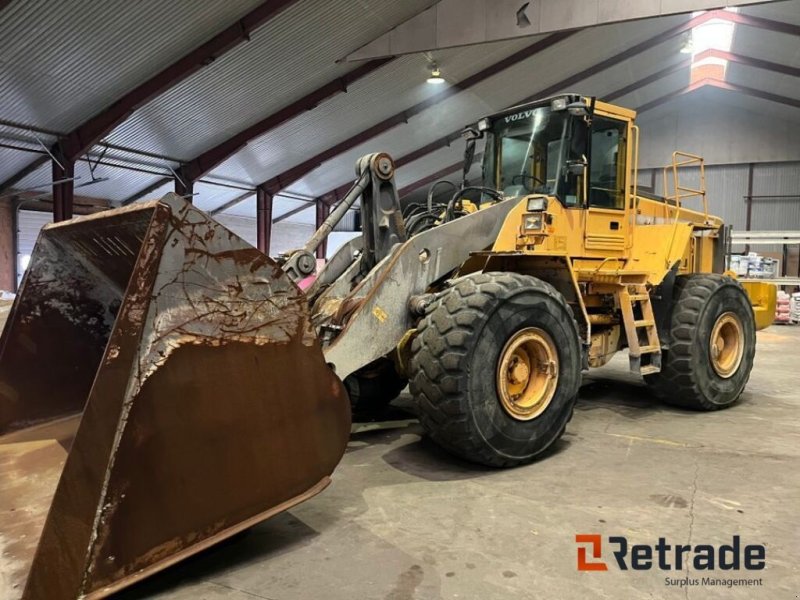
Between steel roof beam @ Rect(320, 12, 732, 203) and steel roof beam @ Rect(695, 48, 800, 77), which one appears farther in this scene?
steel roof beam @ Rect(695, 48, 800, 77)

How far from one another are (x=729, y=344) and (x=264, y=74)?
32.1ft

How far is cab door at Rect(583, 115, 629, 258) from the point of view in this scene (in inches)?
214

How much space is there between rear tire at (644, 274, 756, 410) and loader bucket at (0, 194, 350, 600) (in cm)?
399

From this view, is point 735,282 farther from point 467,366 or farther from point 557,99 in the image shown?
point 467,366

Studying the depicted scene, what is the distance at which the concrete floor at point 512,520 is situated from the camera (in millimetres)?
2637

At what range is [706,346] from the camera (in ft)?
19.2

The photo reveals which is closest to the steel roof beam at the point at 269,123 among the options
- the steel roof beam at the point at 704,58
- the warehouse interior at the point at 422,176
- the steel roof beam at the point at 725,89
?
the warehouse interior at the point at 422,176

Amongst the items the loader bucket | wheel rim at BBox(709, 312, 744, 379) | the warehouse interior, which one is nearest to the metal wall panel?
the warehouse interior

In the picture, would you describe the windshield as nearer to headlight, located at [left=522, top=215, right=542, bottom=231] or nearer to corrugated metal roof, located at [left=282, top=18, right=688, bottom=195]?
headlight, located at [left=522, top=215, right=542, bottom=231]

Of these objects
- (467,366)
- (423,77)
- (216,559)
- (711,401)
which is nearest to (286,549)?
(216,559)

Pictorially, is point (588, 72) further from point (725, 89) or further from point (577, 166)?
point (577, 166)

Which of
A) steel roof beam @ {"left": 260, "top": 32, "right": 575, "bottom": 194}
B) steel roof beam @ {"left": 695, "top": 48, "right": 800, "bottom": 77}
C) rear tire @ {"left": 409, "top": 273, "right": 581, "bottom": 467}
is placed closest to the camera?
rear tire @ {"left": 409, "top": 273, "right": 581, "bottom": 467}

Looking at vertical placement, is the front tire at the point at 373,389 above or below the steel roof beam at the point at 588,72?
below

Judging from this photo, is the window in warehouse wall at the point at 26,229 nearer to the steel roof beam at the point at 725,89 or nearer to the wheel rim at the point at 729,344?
the wheel rim at the point at 729,344
